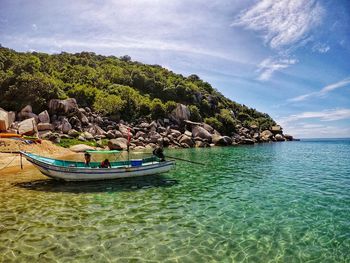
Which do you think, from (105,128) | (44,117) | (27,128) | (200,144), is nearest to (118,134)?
(105,128)

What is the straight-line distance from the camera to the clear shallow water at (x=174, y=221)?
32.2 feet

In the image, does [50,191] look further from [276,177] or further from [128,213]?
[276,177]

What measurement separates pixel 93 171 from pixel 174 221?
11570 mm

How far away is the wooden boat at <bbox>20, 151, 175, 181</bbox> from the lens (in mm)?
21297

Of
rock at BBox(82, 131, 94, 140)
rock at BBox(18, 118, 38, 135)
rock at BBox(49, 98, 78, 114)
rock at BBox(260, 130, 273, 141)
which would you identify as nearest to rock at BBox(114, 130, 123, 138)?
rock at BBox(82, 131, 94, 140)

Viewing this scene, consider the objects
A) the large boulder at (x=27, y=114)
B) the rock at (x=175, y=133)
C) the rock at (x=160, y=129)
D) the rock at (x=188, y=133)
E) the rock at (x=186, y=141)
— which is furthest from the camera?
the rock at (x=188, y=133)

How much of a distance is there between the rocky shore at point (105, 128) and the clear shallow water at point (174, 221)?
29317 millimetres

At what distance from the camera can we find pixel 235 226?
492 inches

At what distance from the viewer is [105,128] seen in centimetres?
6544

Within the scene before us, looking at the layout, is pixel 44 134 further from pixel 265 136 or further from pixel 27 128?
pixel 265 136

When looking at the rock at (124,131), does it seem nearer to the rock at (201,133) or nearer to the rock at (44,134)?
the rock at (44,134)

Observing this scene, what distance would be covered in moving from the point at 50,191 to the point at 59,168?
2559mm

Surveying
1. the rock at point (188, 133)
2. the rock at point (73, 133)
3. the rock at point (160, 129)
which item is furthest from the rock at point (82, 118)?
the rock at point (188, 133)

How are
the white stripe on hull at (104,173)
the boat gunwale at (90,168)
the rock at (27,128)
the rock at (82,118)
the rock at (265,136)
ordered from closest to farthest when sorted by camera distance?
the boat gunwale at (90,168)
the white stripe on hull at (104,173)
the rock at (27,128)
the rock at (82,118)
the rock at (265,136)
